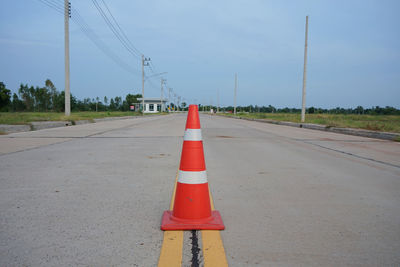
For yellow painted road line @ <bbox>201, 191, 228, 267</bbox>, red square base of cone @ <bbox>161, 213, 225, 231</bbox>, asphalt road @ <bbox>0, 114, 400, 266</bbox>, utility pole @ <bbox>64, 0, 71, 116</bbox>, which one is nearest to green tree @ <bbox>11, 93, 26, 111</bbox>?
utility pole @ <bbox>64, 0, 71, 116</bbox>

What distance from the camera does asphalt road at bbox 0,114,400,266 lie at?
2639 millimetres

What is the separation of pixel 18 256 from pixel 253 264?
183 centimetres

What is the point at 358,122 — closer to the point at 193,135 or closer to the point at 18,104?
the point at 193,135

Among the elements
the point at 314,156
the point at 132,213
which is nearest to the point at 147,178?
the point at 132,213

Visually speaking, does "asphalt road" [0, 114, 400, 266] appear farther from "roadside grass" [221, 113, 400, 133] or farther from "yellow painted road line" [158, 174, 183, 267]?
"roadside grass" [221, 113, 400, 133]

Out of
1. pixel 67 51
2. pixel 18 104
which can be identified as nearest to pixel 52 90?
pixel 18 104

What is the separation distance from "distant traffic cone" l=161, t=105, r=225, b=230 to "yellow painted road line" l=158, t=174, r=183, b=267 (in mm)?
117

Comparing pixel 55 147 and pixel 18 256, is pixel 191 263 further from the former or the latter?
pixel 55 147

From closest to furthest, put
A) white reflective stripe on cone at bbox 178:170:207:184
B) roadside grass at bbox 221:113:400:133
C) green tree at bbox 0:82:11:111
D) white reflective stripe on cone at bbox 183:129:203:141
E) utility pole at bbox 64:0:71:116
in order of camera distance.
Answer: white reflective stripe on cone at bbox 178:170:207:184, white reflective stripe on cone at bbox 183:129:203:141, roadside grass at bbox 221:113:400:133, utility pole at bbox 64:0:71:116, green tree at bbox 0:82:11:111

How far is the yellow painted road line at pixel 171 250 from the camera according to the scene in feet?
8.08

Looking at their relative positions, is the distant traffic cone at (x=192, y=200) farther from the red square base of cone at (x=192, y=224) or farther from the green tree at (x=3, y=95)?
the green tree at (x=3, y=95)

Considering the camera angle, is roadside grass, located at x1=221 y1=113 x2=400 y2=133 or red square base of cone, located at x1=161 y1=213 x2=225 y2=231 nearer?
red square base of cone, located at x1=161 y1=213 x2=225 y2=231

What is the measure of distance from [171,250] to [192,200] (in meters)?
0.69

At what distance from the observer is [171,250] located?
2662 millimetres
